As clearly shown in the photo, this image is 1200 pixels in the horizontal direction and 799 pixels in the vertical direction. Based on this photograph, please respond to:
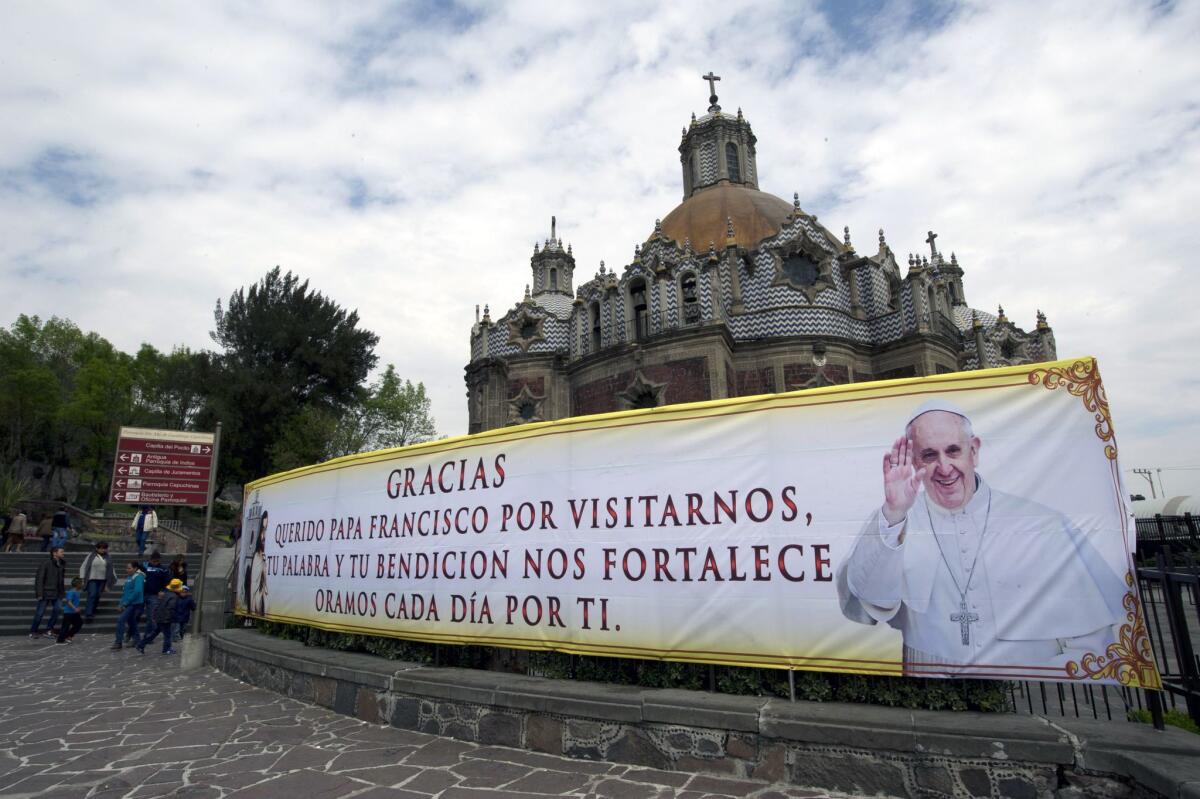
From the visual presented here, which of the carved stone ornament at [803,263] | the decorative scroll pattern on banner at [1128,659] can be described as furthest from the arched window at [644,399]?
the decorative scroll pattern on banner at [1128,659]

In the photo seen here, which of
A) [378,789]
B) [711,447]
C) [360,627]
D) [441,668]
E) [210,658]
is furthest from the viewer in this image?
[210,658]

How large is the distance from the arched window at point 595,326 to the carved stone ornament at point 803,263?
665cm

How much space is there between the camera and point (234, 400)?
104 ft

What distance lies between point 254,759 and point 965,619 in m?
5.28

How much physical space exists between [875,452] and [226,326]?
39.0 meters

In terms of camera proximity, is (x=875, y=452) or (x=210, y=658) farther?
(x=210, y=658)

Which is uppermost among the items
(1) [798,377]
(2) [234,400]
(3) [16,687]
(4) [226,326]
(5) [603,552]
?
(4) [226,326]

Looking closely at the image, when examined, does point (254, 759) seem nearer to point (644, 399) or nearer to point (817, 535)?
point (817, 535)

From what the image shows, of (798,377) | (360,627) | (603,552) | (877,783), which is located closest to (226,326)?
(798,377)

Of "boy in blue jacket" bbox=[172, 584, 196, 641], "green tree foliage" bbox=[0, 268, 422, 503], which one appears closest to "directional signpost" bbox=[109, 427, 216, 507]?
"boy in blue jacket" bbox=[172, 584, 196, 641]

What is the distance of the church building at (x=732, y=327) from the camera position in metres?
20.9

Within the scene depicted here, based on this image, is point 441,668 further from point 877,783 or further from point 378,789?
point 877,783

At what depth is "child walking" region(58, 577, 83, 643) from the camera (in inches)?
470

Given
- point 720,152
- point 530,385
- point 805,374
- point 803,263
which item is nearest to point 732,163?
point 720,152
